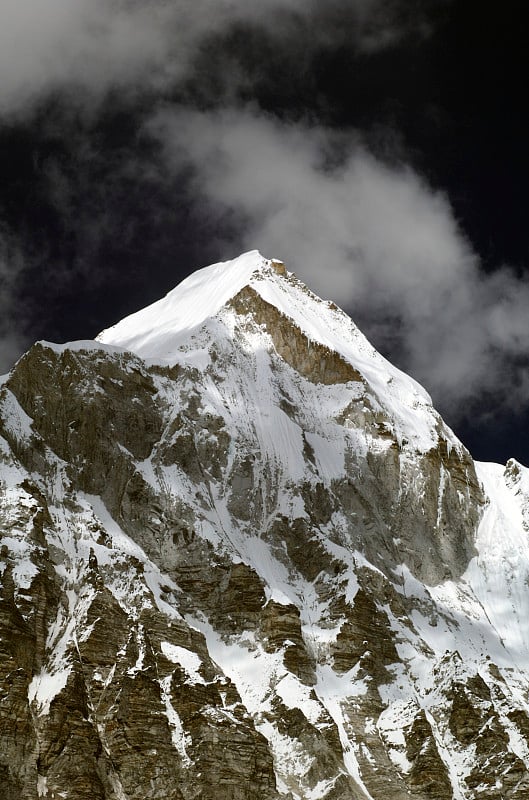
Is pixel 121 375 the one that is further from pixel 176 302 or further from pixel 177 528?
pixel 176 302

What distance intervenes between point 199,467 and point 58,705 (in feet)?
147

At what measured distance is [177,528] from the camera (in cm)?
13425

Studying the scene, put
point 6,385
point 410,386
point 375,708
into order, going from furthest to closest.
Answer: point 410,386 → point 6,385 → point 375,708

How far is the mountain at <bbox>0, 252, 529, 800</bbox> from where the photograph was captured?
108750 millimetres

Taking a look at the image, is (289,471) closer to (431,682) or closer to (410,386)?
(431,682)

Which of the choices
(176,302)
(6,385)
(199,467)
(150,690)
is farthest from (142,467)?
(176,302)

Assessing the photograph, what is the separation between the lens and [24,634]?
10869 cm

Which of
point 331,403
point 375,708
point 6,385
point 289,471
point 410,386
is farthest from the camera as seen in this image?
point 410,386

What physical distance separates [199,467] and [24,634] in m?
39.9

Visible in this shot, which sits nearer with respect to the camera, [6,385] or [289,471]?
[6,385]

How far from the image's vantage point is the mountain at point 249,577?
108750 mm

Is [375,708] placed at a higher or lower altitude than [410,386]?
lower

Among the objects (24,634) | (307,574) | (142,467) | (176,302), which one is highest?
(176,302)

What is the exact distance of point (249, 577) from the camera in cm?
13175
